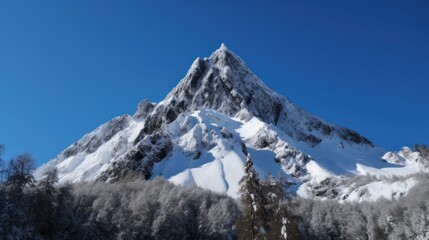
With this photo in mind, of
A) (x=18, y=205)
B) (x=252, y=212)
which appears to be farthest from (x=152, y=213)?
(x=252, y=212)

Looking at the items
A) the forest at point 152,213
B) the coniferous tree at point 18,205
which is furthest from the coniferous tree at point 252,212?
the coniferous tree at point 18,205

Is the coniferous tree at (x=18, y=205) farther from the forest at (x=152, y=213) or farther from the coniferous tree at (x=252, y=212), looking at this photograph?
the coniferous tree at (x=252, y=212)

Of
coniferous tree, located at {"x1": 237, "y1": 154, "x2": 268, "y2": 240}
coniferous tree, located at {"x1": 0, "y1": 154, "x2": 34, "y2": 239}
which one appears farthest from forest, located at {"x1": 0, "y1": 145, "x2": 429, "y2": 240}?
coniferous tree, located at {"x1": 237, "y1": 154, "x2": 268, "y2": 240}

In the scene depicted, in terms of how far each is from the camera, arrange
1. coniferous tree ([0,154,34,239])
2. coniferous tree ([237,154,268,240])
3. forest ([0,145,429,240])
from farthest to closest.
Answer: forest ([0,145,429,240])
coniferous tree ([0,154,34,239])
coniferous tree ([237,154,268,240])

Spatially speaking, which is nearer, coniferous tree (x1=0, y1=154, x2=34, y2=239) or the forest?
coniferous tree (x1=0, y1=154, x2=34, y2=239)

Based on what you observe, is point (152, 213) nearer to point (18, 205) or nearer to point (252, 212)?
point (18, 205)

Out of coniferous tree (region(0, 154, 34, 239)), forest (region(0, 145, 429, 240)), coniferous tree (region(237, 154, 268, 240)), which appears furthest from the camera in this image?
forest (region(0, 145, 429, 240))

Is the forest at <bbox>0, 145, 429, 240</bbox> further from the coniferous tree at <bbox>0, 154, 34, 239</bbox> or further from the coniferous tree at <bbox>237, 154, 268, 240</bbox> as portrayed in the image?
the coniferous tree at <bbox>237, 154, 268, 240</bbox>

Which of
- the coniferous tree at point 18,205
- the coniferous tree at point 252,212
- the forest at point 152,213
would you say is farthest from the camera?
the forest at point 152,213

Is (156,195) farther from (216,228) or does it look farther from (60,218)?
(60,218)

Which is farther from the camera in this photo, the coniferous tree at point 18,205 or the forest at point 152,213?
the forest at point 152,213

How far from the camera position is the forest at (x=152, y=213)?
7594cm

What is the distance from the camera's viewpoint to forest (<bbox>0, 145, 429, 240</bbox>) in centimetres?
7594

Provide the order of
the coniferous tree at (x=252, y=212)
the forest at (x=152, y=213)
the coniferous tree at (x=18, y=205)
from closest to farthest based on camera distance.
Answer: the coniferous tree at (x=252, y=212)
the coniferous tree at (x=18, y=205)
the forest at (x=152, y=213)
